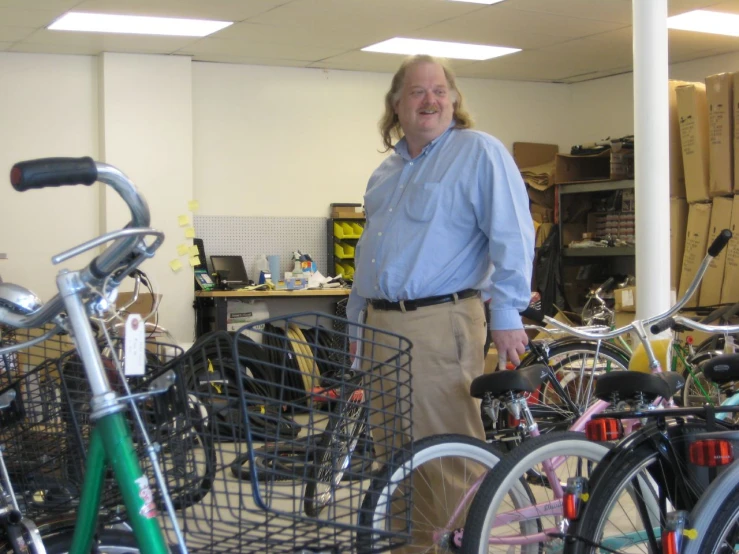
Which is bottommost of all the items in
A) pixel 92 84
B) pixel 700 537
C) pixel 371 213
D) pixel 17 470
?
pixel 700 537

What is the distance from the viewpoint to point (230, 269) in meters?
7.74

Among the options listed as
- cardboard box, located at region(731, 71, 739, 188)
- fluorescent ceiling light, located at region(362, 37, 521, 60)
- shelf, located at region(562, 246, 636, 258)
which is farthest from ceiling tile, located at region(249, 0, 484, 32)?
shelf, located at region(562, 246, 636, 258)

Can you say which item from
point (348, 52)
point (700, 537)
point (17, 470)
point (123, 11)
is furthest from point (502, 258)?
point (348, 52)

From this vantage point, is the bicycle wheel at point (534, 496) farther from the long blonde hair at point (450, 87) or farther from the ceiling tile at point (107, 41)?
the ceiling tile at point (107, 41)

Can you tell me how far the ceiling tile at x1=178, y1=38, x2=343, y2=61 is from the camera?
7.17 m

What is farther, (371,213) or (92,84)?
(92,84)

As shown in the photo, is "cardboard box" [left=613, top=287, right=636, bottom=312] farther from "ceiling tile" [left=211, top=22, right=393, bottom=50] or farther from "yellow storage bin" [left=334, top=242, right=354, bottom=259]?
"yellow storage bin" [left=334, top=242, right=354, bottom=259]

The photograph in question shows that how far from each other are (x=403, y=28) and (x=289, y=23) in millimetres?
826

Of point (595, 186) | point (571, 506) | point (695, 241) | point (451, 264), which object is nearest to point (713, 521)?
point (571, 506)

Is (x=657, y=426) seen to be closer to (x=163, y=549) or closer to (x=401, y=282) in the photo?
(x=401, y=282)

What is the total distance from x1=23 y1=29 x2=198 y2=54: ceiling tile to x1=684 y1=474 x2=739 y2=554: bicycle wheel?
5792 millimetres

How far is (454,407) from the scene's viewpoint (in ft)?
8.79

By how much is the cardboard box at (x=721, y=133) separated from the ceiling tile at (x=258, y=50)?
2.89 m

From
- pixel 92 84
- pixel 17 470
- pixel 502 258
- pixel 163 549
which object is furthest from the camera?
pixel 92 84
